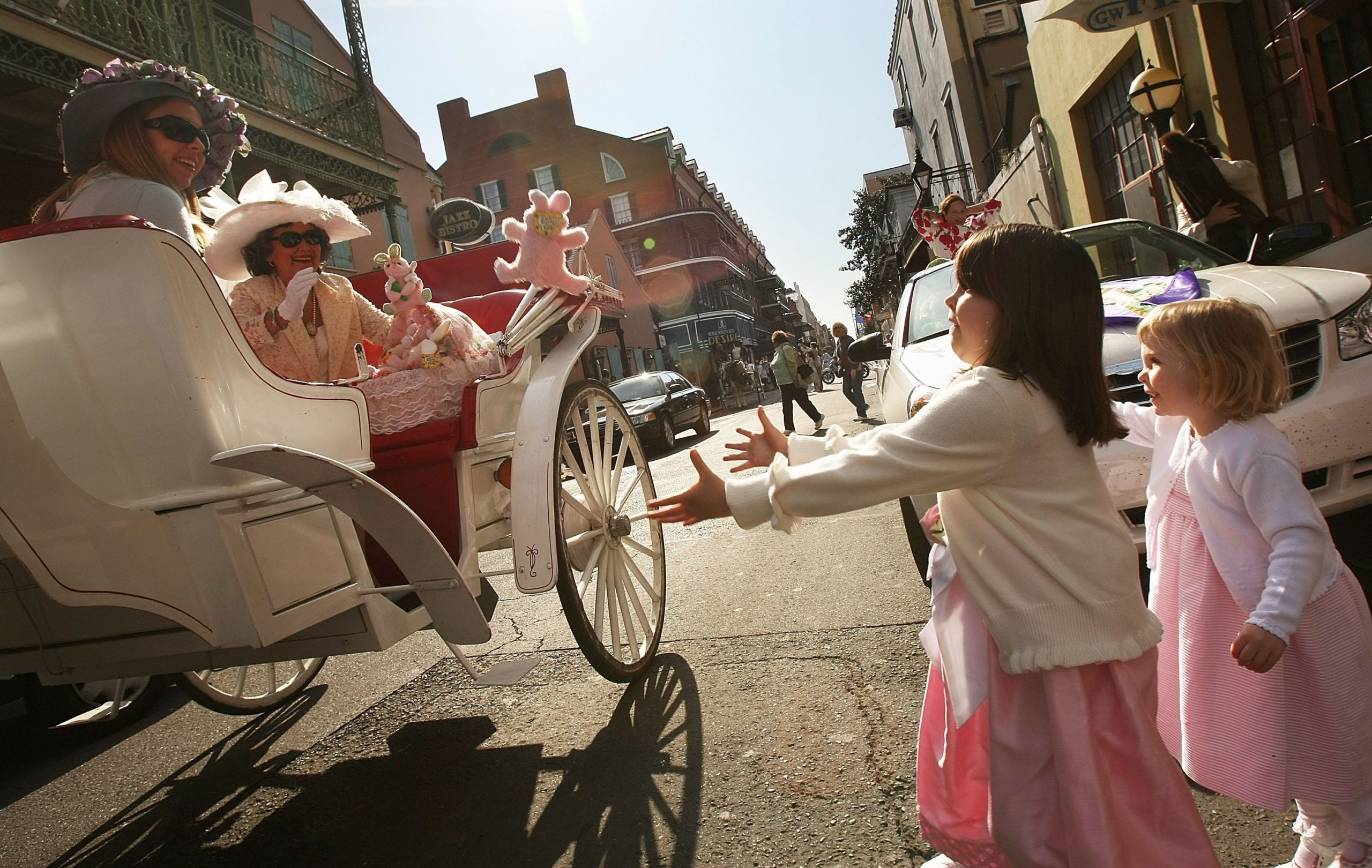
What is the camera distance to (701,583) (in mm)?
5020

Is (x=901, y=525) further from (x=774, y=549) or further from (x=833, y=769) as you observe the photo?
(x=833, y=769)

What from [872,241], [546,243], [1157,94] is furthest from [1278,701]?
[872,241]

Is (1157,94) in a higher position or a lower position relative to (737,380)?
higher

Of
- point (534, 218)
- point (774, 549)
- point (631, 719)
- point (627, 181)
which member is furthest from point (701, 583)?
point (627, 181)

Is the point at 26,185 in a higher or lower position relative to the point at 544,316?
higher

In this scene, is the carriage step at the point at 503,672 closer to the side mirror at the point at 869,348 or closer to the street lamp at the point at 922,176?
the side mirror at the point at 869,348

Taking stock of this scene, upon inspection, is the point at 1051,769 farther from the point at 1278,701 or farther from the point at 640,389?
the point at 640,389

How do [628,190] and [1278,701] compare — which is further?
[628,190]

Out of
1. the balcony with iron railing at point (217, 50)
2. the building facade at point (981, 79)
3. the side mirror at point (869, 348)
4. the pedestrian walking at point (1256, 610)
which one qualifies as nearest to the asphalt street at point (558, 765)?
the pedestrian walking at point (1256, 610)

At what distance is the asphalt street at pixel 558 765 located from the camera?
2287mm

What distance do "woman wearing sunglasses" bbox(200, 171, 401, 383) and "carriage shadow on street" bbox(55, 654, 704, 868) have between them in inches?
55.3

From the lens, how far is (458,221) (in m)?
6.77

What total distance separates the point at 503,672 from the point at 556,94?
48843 millimetres

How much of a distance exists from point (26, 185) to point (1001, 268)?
10.9 metres
